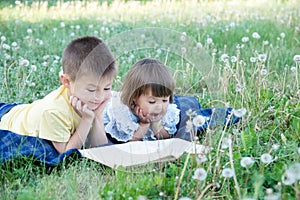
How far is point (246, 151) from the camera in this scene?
301 cm

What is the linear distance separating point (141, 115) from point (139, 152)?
1.21 feet

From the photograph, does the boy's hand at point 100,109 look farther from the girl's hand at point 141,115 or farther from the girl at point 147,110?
the girl's hand at point 141,115

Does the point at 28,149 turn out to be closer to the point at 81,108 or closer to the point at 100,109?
the point at 81,108

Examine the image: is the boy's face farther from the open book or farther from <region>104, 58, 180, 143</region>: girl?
the open book

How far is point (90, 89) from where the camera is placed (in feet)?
11.0

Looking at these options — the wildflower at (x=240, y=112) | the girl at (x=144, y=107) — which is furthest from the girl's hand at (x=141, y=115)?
the wildflower at (x=240, y=112)

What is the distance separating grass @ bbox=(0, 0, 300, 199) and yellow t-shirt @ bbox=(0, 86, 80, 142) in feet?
0.91

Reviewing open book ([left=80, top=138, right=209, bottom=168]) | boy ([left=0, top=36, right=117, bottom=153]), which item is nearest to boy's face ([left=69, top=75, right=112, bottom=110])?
boy ([left=0, top=36, right=117, bottom=153])

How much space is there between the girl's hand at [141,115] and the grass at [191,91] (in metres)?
0.21

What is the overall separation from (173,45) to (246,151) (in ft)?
2.96

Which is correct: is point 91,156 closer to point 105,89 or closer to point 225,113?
point 105,89

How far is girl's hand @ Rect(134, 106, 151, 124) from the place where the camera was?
346 cm

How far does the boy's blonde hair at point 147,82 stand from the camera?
3.36m

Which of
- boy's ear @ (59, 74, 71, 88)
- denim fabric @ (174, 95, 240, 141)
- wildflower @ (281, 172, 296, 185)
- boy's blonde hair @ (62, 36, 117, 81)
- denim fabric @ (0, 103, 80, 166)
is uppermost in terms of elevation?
boy's blonde hair @ (62, 36, 117, 81)
